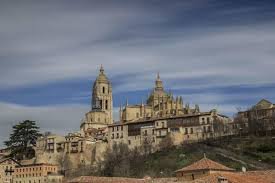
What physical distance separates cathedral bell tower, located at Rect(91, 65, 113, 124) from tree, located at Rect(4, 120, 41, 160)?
3248 cm

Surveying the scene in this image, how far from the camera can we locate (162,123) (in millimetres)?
87875

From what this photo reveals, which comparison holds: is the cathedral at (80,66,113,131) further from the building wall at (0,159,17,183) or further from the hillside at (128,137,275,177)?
the hillside at (128,137,275,177)

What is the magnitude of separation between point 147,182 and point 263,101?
2297 inches

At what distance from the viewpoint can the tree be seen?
89.1 metres

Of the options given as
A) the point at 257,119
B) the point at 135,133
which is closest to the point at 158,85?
the point at 135,133

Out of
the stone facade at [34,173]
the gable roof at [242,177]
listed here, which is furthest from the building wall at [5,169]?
the gable roof at [242,177]

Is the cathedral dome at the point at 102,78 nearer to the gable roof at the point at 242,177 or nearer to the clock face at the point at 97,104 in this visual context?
the clock face at the point at 97,104

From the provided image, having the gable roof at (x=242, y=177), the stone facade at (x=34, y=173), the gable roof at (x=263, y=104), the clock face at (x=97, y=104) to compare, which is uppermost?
the clock face at (x=97, y=104)

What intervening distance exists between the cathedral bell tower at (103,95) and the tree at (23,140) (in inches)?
1279

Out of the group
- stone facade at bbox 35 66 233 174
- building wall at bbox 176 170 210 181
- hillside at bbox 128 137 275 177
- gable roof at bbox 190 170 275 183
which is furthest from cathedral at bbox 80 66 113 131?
gable roof at bbox 190 170 275 183

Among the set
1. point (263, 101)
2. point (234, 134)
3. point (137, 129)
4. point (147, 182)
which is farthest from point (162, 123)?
point (147, 182)

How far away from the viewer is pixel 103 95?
4988 inches

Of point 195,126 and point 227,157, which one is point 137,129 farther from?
point 227,157

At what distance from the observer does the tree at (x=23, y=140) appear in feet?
292
